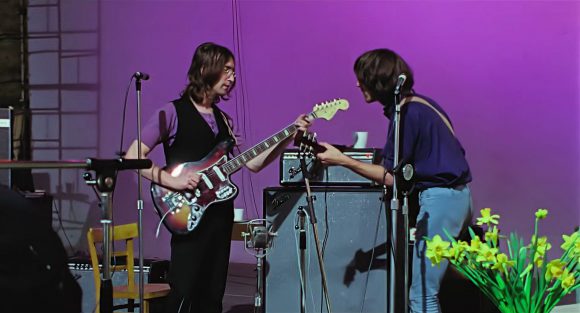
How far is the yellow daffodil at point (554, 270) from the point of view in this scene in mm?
1836

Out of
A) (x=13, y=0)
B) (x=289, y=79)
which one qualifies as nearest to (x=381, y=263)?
(x=289, y=79)

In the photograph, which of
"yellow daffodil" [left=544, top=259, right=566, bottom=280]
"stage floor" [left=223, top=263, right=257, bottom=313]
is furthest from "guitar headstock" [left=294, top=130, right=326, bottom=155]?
"yellow daffodil" [left=544, top=259, right=566, bottom=280]

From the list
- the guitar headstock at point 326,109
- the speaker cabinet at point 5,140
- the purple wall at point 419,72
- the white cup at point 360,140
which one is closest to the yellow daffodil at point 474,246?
the guitar headstock at point 326,109

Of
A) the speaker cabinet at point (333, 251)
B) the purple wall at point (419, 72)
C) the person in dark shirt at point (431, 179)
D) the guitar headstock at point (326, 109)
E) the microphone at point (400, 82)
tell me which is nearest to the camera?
the microphone at point (400, 82)

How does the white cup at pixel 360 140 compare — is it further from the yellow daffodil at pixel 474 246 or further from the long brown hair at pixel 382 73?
the yellow daffodil at pixel 474 246

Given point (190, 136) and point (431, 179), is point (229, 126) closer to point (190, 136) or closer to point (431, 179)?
point (190, 136)

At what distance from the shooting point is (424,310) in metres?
3.15

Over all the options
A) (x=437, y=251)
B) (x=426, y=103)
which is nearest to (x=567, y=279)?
(x=437, y=251)

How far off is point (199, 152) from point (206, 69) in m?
0.36

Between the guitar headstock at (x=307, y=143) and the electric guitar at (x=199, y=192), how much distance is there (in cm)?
26

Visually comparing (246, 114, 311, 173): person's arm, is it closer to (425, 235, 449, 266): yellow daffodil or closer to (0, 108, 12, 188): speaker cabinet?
(425, 235, 449, 266): yellow daffodil

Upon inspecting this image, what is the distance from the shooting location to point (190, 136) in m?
3.21

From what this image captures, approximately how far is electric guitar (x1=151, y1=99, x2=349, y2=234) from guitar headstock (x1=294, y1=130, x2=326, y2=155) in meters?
0.26

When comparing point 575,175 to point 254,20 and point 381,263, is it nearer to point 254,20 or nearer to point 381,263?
point 381,263
